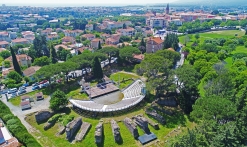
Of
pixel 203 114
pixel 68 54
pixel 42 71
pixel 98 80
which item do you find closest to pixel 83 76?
pixel 98 80

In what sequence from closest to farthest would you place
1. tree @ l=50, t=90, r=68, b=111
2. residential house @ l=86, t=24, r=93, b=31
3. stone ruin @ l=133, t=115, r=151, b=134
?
stone ruin @ l=133, t=115, r=151, b=134
tree @ l=50, t=90, r=68, b=111
residential house @ l=86, t=24, r=93, b=31

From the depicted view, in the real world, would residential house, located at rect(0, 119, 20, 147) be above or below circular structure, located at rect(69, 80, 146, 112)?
below

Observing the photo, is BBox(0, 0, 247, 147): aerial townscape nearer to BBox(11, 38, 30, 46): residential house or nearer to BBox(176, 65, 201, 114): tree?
BBox(176, 65, 201, 114): tree

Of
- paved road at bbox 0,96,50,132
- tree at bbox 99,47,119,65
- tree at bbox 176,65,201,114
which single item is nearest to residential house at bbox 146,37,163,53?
tree at bbox 99,47,119,65

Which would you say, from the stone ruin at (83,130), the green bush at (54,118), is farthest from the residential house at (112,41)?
the stone ruin at (83,130)

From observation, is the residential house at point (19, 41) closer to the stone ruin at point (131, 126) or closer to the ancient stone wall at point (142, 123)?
the stone ruin at point (131, 126)

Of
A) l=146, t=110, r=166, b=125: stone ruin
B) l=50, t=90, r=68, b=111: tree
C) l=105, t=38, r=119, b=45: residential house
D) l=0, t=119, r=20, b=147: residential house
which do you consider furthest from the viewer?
l=105, t=38, r=119, b=45: residential house

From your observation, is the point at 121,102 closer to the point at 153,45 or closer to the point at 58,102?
the point at 58,102

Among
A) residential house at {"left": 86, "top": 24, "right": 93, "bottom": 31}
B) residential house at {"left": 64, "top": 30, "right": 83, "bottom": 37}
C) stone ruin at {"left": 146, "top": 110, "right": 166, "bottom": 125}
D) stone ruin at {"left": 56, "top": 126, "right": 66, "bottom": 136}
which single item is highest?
residential house at {"left": 86, "top": 24, "right": 93, "bottom": 31}
